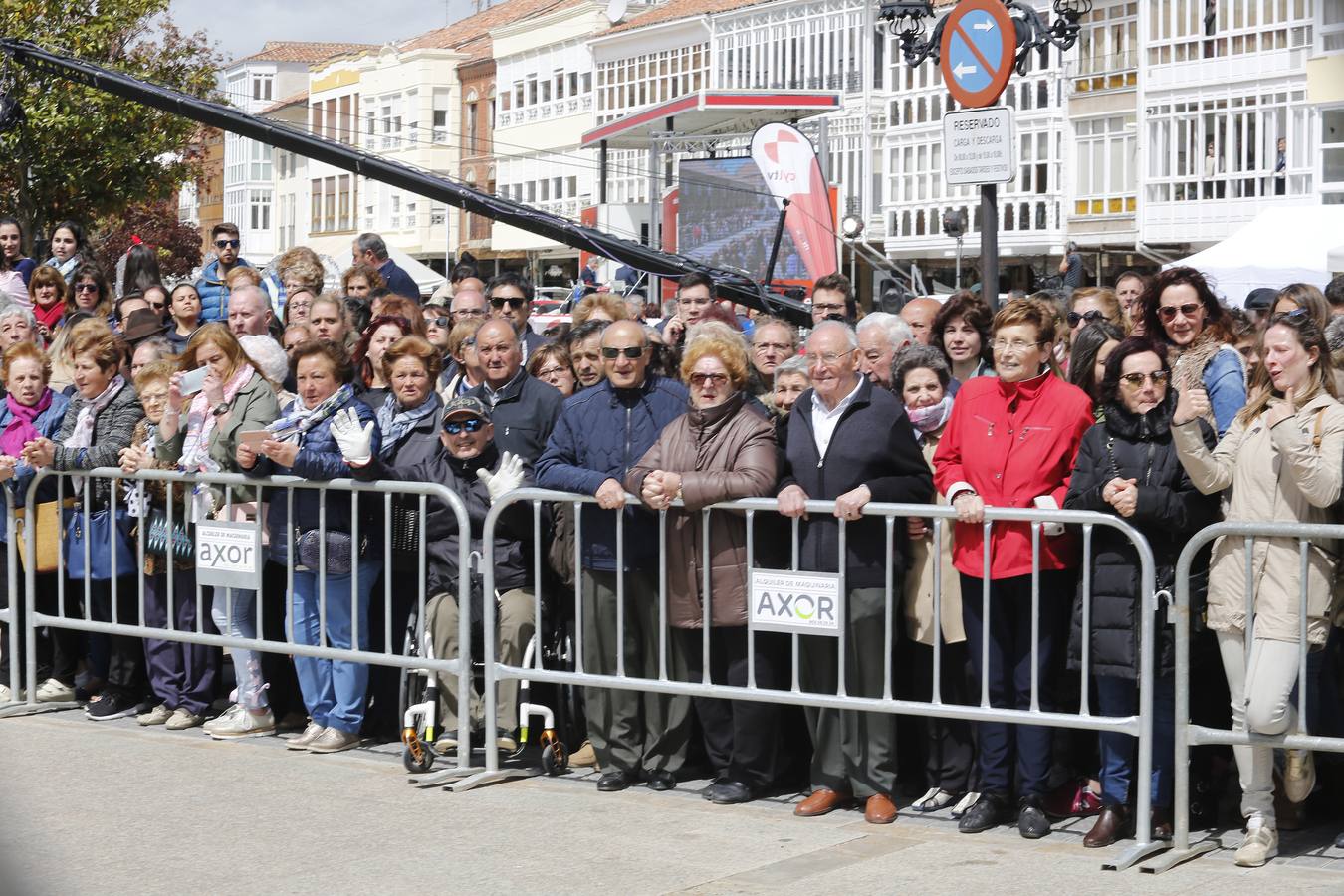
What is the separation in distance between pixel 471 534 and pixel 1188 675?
312cm

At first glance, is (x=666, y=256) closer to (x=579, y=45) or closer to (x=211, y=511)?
(x=211, y=511)

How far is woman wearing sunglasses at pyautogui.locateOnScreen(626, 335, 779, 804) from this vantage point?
7.59 m

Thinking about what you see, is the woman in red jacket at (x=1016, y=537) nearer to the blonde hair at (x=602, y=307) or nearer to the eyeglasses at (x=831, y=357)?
the eyeglasses at (x=831, y=357)

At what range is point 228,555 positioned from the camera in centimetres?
893

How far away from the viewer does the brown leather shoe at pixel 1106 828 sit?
6.89m

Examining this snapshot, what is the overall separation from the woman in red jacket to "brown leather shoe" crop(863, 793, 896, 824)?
0.30 m

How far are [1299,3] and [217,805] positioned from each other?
141 ft

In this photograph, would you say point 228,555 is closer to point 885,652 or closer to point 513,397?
point 513,397

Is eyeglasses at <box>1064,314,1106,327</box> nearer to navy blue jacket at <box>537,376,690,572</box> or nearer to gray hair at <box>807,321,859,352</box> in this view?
gray hair at <box>807,321,859,352</box>

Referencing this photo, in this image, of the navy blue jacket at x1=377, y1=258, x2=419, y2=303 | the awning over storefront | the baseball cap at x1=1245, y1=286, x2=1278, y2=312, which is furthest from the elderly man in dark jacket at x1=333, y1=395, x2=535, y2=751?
the awning over storefront

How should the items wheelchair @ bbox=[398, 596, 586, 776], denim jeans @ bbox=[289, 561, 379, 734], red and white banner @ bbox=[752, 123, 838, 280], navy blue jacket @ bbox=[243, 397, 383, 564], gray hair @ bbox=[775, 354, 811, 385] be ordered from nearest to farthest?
gray hair @ bbox=[775, 354, 811, 385], wheelchair @ bbox=[398, 596, 586, 776], navy blue jacket @ bbox=[243, 397, 383, 564], denim jeans @ bbox=[289, 561, 379, 734], red and white banner @ bbox=[752, 123, 838, 280]

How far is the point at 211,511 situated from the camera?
911 cm

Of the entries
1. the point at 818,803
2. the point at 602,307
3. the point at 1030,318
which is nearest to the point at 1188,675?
the point at 1030,318

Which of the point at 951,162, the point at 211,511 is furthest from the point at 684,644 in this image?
the point at 951,162
